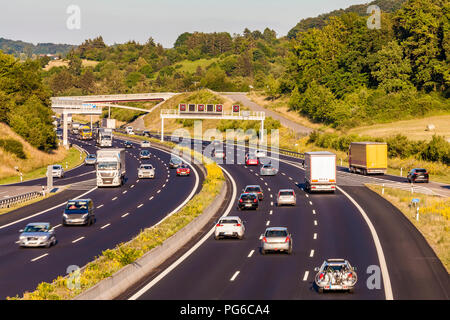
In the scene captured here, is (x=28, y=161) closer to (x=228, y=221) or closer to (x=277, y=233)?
(x=228, y=221)

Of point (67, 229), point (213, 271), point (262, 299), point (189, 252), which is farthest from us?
point (67, 229)

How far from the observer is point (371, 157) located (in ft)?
275

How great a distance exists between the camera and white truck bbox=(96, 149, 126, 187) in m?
74.0

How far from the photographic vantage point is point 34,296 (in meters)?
24.0

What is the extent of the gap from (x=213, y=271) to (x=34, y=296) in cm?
1079

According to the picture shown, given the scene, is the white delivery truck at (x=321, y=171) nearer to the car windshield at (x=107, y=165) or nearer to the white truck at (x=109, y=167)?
the white truck at (x=109, y=167)

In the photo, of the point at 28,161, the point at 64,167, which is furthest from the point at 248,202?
the point at 28,161

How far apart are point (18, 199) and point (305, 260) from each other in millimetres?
36717

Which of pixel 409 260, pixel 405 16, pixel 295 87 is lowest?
pixel 409 260

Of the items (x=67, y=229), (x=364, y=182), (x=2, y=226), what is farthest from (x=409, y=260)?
(x=364, y=182)

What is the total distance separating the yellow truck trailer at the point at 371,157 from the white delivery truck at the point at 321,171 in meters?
17.0

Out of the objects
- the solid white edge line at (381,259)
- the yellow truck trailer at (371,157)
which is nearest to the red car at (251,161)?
the yellow truck trailer at (371,157)

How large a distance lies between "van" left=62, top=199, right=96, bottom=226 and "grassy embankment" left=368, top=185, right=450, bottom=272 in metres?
23.1
